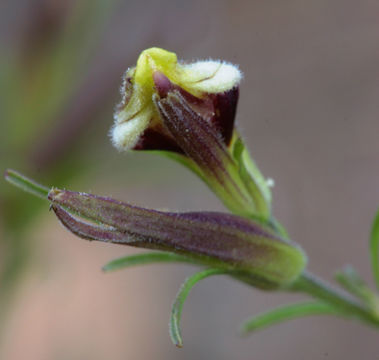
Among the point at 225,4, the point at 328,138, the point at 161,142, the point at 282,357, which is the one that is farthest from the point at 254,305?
the point at 161,142

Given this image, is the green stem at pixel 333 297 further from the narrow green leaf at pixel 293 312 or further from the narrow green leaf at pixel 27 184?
the narrow green leaf at pixel 27 184

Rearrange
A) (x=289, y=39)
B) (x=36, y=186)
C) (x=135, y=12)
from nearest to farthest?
(x=36, y=186) < (x=135, y=12) < (x=289, y=39)

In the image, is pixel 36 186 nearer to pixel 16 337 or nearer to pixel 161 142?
pixel 161 142

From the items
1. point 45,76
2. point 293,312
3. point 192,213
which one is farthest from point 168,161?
point 192,213

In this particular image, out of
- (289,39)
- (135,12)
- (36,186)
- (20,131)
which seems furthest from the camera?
(289,39)

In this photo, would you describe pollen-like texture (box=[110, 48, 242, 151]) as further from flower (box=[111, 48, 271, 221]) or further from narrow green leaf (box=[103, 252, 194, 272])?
narrow green leaf (box=[103, 252, 194, 272])

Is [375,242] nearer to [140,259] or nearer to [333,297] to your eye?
[333,297]
